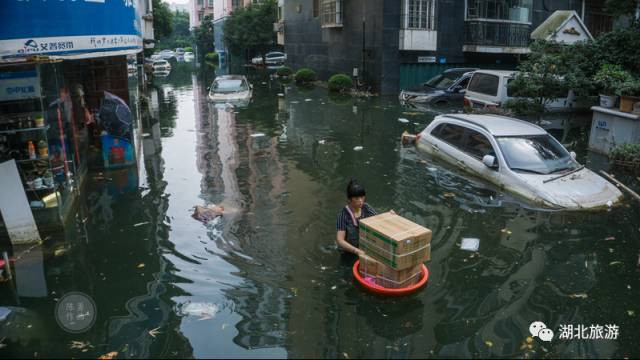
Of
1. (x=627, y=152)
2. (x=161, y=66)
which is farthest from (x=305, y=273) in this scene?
→ (x=161, y=66)

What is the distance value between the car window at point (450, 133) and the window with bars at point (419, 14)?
16.0m

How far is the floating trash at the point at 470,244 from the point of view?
7.26 meters

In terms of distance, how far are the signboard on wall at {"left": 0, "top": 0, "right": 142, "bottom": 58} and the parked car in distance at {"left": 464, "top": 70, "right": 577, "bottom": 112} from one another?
12.0 metres

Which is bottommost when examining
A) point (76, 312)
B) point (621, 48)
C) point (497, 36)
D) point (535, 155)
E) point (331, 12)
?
point (76, 312)

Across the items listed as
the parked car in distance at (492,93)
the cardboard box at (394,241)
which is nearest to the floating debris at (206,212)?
the cardboard box at (394,241)

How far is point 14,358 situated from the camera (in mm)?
4809

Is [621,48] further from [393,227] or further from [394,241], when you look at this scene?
[394,241]

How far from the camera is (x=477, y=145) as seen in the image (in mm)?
→ 10234

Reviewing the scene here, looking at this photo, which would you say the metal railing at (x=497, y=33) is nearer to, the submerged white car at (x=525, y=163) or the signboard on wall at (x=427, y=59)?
the signboard on wall at (x=427, y=59)

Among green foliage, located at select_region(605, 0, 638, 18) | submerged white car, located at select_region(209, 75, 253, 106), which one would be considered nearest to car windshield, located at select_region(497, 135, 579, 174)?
green foliage, located at select_region(605, 0, 638, 18)

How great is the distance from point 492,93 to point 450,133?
24.9ft

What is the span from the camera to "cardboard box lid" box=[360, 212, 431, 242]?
5.61 m

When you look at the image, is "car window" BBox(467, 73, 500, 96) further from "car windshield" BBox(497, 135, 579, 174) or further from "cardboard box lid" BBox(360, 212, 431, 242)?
"cardboard box lid" BBox(360, 212, 431, 242)

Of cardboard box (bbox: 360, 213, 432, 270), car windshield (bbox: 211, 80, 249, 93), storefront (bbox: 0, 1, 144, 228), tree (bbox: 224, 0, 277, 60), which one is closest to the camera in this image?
cardboard box (bbox: 360, 213, 432, 270)
